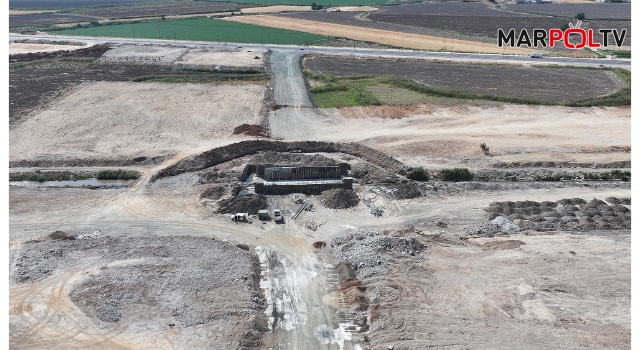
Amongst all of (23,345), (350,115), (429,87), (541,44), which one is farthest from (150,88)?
(541,44)

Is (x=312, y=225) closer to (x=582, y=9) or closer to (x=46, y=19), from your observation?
(x=46, y=19)

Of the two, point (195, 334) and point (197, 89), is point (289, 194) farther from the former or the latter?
point (197, 89)

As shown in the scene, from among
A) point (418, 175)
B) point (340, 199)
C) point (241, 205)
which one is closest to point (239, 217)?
point (241, 205)

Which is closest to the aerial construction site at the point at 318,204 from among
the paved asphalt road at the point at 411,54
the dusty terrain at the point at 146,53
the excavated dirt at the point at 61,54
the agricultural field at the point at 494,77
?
the agricultural field at the point at 494,77

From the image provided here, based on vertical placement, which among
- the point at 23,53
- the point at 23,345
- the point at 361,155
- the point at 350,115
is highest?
the point at 23,53

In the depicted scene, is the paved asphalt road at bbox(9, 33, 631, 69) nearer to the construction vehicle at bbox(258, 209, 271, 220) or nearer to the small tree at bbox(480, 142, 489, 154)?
the small tree at bbox(480, 142, 489, 154)

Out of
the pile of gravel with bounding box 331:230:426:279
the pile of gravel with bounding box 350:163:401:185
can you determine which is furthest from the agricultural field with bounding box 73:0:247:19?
the pile of gravel with bounding box 331:230:426:279

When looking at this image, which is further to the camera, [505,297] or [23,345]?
[505,297]
